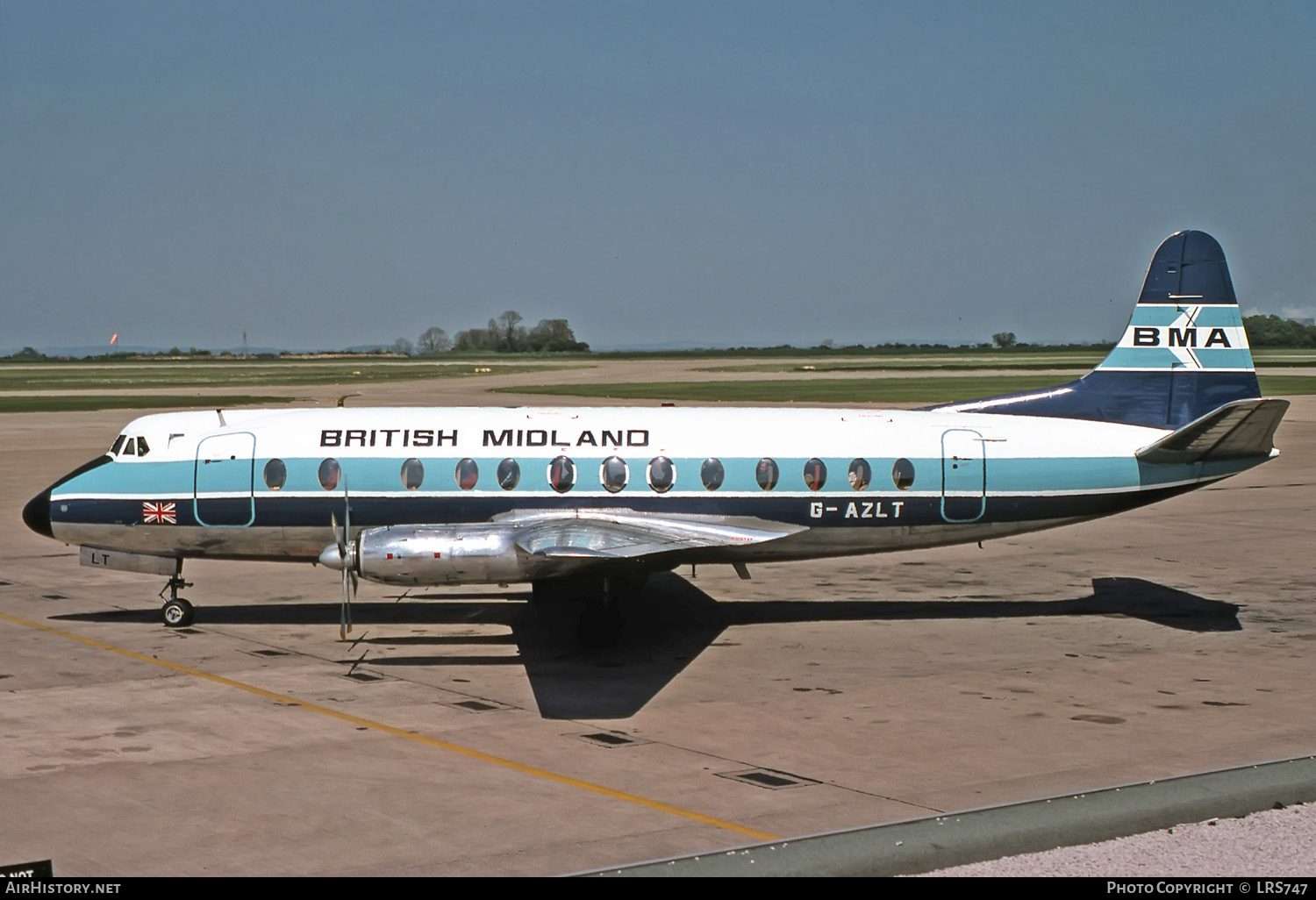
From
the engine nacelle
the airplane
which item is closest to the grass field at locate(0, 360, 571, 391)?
the airplane

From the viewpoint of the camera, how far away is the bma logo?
2273 centimetres

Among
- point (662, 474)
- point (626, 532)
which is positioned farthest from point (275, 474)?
point (626, 532)

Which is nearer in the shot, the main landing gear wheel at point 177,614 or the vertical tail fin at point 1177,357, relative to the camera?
the main landing gear wheel at point 177,614

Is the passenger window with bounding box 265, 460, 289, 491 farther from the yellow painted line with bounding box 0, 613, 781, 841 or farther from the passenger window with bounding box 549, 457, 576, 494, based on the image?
the passenger window with bounding box 549, 457, 576, 494

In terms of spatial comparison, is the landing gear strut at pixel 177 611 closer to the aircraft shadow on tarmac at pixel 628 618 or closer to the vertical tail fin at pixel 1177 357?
the aircraft shadow on tarmac at pixel 628 618

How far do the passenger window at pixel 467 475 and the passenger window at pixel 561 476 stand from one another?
1175 millimetres

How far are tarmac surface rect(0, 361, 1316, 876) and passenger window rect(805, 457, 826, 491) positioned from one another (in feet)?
7.81

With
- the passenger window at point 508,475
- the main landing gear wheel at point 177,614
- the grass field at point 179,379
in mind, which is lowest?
the main landing gear wheel at point 177,614

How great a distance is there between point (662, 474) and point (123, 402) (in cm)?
7760

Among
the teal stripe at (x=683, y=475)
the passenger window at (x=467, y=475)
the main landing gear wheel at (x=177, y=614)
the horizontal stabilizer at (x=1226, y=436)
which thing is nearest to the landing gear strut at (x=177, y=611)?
the main landing gear wheel at (x=177, y=614)

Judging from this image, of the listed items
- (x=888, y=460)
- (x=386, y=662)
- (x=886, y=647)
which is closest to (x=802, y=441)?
(x=888, y=460)

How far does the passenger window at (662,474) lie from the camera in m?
21.3

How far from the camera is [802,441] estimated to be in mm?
21688

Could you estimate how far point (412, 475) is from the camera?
70.0ft
